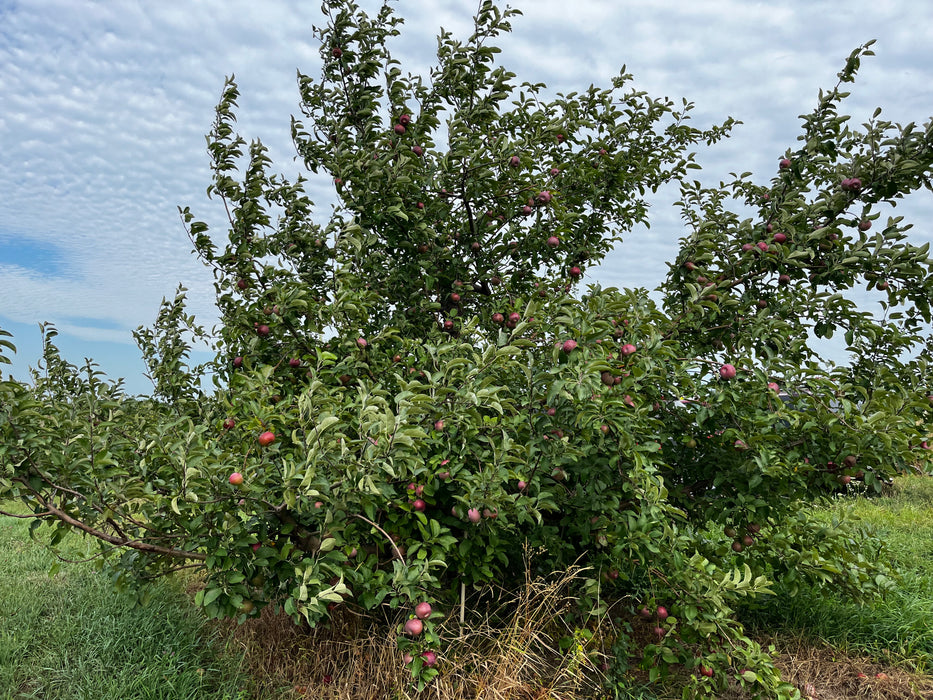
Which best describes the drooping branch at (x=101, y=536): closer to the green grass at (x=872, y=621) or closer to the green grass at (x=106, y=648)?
the green grass at (x=106, y=648)

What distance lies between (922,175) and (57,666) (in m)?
5.56

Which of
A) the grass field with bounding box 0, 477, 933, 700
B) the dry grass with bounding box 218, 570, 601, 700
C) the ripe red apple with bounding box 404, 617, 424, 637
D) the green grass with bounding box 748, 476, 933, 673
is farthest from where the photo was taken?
the green grass with bounding box 748, 476, 933, 673

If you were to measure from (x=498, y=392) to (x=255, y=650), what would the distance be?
2.08m

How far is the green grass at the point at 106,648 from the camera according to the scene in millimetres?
3279

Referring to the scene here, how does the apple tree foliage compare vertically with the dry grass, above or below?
above

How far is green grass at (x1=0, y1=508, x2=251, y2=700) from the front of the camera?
10.8 feet

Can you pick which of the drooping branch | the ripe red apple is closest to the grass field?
the ripe red apple

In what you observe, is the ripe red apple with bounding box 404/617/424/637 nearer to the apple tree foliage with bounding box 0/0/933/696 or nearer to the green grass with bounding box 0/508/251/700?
the apple tree foliage with bounding box 0/0/933/696

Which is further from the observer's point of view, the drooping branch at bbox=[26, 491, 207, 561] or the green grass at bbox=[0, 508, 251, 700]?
the green grass at bbox=[0, 508, 251, 700]

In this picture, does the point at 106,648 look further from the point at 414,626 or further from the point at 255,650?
the point at 414,626

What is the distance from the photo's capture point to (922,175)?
367 centimetres

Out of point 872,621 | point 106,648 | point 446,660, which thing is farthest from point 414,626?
point 872,621

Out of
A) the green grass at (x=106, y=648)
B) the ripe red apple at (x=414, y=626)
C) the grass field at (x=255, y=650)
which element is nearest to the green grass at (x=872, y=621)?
the grass field at (x=255, y=650)

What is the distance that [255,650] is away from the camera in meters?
3.62
